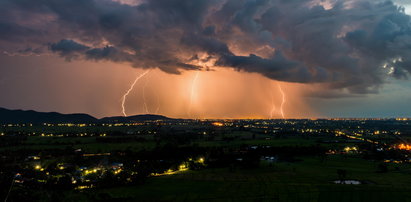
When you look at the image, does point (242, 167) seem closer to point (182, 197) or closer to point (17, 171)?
point (182, 197)

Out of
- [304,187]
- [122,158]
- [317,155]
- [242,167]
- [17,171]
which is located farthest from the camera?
[317,155]

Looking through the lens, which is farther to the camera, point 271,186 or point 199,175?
point 199,175

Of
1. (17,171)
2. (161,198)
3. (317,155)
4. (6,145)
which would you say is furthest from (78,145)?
(317,155)

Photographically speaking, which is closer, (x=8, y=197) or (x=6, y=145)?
(x=8, y=197)

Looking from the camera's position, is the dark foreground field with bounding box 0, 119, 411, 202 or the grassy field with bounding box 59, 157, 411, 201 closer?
the grassy field with bounding box 59, 157, 411, 201

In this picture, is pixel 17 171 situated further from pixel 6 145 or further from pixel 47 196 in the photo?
pixel 6 145

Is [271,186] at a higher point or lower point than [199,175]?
higher

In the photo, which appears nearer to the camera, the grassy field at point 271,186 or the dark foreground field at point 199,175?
the grassy field at point 271,186

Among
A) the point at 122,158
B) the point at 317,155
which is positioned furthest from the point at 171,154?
the point at 317,155

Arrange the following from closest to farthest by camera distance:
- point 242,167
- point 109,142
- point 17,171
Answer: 1. point 17,171
2. point 242,167
3. point 109,142
